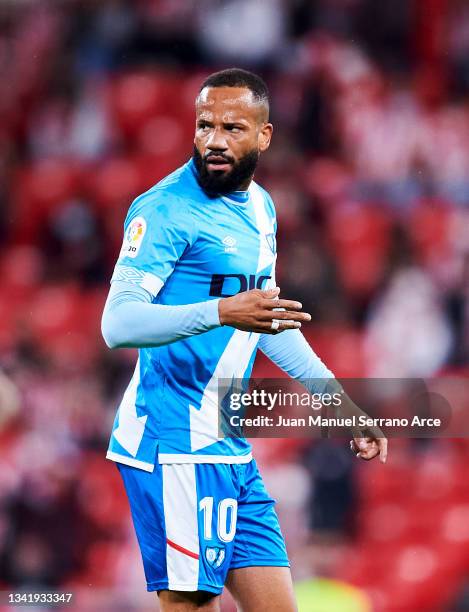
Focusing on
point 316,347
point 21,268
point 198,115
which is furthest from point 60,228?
point 198,115

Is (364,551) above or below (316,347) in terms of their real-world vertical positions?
below

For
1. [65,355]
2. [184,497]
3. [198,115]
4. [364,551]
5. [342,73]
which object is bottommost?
[364,551]

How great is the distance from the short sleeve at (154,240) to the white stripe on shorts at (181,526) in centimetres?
54

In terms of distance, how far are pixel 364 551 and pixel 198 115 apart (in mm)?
4170

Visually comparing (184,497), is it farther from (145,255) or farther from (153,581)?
(145,255)

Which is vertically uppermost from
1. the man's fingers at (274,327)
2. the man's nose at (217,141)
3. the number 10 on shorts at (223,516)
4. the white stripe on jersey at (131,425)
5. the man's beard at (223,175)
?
the man's nose at (217,141)

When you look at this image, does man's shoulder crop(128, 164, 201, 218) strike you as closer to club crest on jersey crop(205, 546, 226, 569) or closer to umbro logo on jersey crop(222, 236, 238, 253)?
umbro logo on jersey crop(222, 236, 238, 253)

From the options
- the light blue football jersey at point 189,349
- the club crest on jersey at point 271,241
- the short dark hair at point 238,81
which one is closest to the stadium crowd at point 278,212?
the light blue football jersey at point 189,349

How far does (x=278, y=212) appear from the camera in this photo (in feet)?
26.6

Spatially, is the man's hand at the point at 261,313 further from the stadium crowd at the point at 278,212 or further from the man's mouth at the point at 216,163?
the stadium crowd at the point at 278,212

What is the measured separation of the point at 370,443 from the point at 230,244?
78cm

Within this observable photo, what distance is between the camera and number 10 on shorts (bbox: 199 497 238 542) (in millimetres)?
3273

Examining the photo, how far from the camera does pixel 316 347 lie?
7945 millimetres

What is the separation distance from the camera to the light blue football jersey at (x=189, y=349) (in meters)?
3.24
